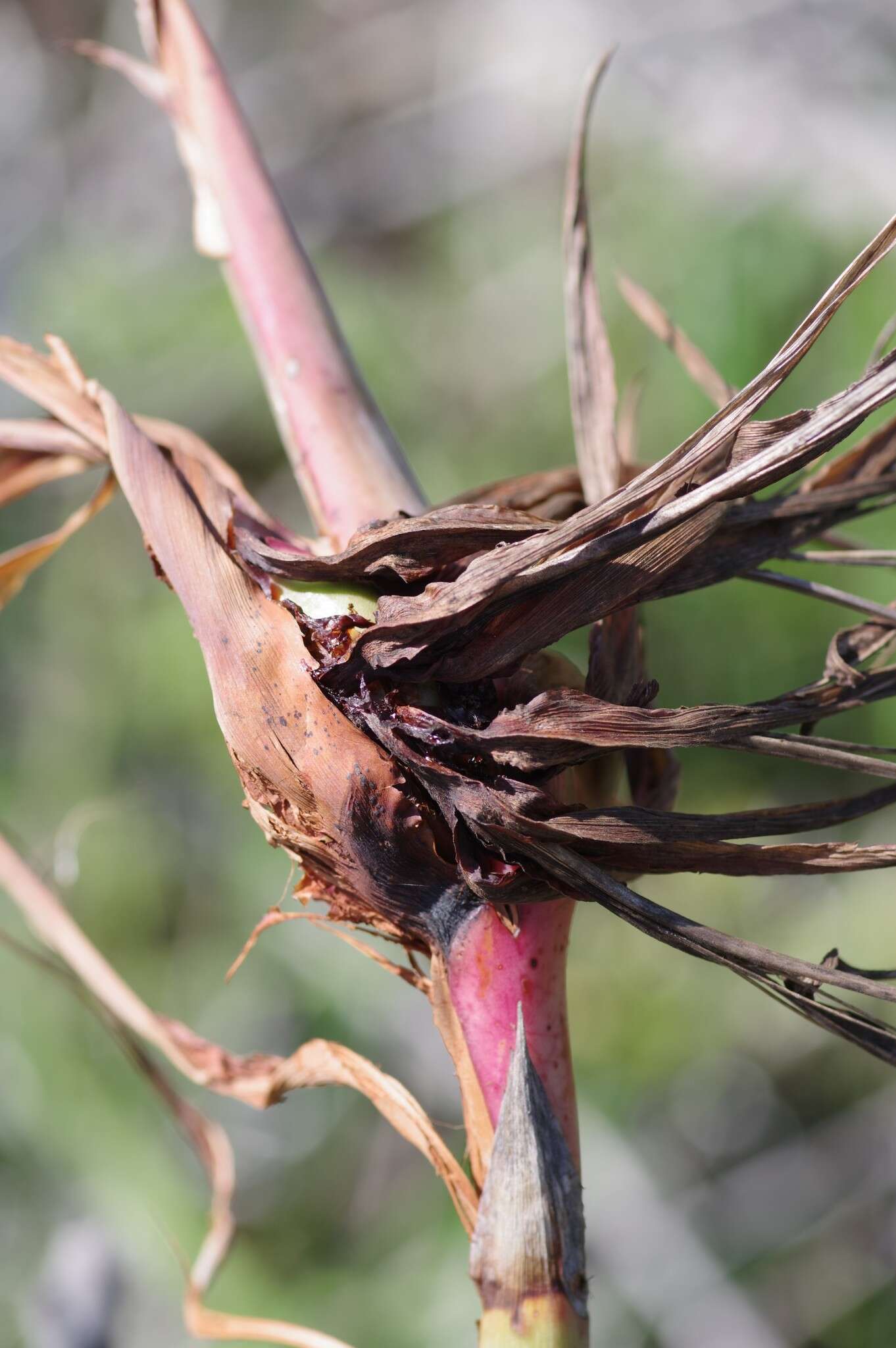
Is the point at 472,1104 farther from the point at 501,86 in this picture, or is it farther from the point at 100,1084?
the point at 501,86

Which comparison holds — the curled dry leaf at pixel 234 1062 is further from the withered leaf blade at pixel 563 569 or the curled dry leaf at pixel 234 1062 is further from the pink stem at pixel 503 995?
the withered leaf blade at pixel 563 569

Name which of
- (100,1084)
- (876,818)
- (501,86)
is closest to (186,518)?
(876,818)

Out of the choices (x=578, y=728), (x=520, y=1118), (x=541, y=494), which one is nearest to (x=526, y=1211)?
(x=520, y=1118)

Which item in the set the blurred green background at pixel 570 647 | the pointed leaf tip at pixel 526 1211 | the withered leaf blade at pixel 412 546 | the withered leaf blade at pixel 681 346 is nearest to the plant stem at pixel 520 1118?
the pointed leaf tip at pixel 526 1211

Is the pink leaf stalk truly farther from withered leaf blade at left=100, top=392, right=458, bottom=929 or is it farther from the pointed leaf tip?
the pointed leaf tip

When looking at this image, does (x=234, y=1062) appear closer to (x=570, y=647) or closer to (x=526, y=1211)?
(x=526, y=1211)

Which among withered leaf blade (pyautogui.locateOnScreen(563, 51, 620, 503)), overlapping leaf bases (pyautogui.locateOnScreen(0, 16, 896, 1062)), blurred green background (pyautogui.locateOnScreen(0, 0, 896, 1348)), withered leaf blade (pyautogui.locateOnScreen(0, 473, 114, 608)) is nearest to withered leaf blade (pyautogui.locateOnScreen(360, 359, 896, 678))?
overlapping leaf bases (pyautogui.locateOnScreen(0, 16, 896, 1062))
